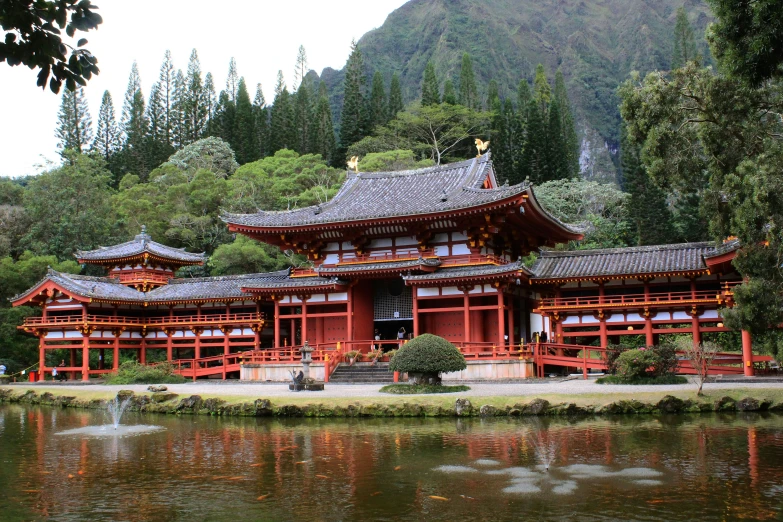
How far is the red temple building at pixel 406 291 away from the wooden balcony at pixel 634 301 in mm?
86

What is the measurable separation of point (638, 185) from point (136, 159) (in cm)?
4983

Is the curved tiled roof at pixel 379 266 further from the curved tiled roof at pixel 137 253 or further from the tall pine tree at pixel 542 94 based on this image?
the tall pine tree at pixel 542 94

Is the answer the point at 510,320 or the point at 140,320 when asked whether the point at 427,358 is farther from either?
the point at 140,320

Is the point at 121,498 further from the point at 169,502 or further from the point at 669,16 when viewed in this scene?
the point at 669,16

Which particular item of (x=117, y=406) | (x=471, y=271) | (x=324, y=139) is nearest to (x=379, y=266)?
(x=471, y=271)

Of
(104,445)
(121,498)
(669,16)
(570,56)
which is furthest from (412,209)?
(669,16)

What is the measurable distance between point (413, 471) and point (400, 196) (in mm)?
24328

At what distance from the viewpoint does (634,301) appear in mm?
29672

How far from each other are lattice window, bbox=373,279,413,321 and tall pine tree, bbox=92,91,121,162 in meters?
56.3

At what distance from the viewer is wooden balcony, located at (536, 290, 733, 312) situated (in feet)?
93.7

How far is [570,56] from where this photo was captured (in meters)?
139

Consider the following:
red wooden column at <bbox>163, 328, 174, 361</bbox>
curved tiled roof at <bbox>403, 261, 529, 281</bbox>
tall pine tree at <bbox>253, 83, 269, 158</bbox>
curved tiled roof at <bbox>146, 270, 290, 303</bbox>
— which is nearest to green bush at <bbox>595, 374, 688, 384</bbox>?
curved tiled roof at <bbox>403, 261, 529, 281</bbox>

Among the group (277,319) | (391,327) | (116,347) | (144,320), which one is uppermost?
(144,320)

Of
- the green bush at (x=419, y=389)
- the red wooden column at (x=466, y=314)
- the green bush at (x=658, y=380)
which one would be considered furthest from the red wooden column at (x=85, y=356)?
the green bush at (x=658, y=380)
